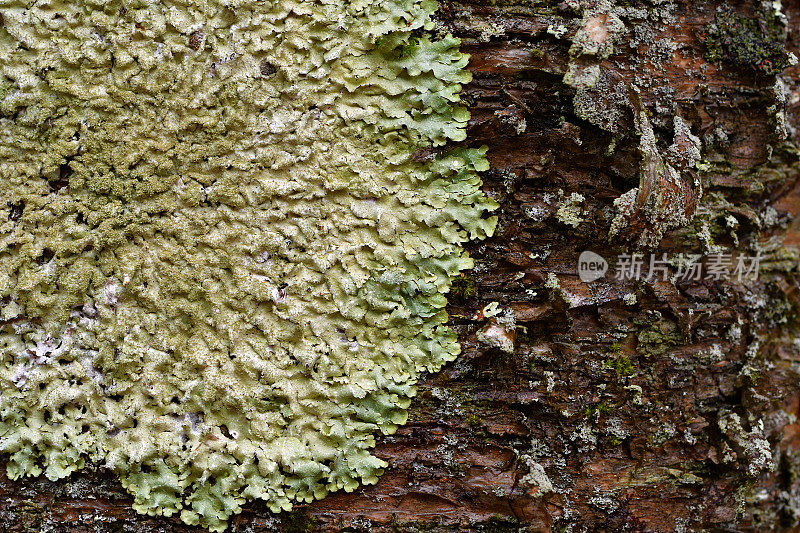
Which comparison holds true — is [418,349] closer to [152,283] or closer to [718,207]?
[152,283]

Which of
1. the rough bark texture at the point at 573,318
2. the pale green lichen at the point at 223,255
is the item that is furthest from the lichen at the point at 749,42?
the pale green lichen at the point at 223,255

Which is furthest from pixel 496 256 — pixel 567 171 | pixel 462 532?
pixel 462 532

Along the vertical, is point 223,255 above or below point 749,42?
below

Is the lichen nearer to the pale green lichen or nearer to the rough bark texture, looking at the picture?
the rough bark texture

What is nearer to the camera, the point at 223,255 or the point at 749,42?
the point at 223,255

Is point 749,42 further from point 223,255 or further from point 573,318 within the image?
point 223,255

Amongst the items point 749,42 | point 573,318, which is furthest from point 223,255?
point 749,42
